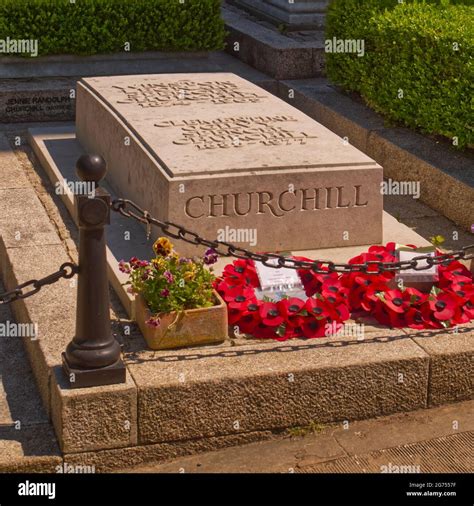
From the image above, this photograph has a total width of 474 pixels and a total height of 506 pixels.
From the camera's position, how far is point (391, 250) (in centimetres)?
669

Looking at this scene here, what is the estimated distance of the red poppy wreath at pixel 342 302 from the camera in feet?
19.6

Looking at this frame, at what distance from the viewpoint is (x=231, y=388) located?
5.51 m

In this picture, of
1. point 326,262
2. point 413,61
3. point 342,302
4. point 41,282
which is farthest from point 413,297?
point 413,61

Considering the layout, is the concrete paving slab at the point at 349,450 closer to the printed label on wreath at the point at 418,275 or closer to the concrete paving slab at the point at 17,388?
the concrete paving slab at the point at 17,388

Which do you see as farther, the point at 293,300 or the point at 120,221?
the point at 120,221

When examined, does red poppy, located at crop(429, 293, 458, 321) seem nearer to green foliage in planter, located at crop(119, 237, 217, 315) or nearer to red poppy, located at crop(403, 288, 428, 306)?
red poppy, located at crop(403, 288, 428, 306)

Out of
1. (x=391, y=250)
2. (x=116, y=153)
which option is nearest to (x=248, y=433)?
(x=391, y=250)

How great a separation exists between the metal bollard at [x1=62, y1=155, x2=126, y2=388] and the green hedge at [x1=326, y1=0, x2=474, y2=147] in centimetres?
385

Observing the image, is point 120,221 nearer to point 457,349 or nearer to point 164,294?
point 164,294

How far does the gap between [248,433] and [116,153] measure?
2.93m

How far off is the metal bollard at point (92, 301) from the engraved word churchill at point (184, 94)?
3.15m

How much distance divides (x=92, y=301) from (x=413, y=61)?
15.2ft

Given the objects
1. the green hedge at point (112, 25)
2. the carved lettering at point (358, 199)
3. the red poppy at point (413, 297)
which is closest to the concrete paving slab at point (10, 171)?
the green hedge at point (112, 25)

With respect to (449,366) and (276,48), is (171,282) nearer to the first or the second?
(449,366)
